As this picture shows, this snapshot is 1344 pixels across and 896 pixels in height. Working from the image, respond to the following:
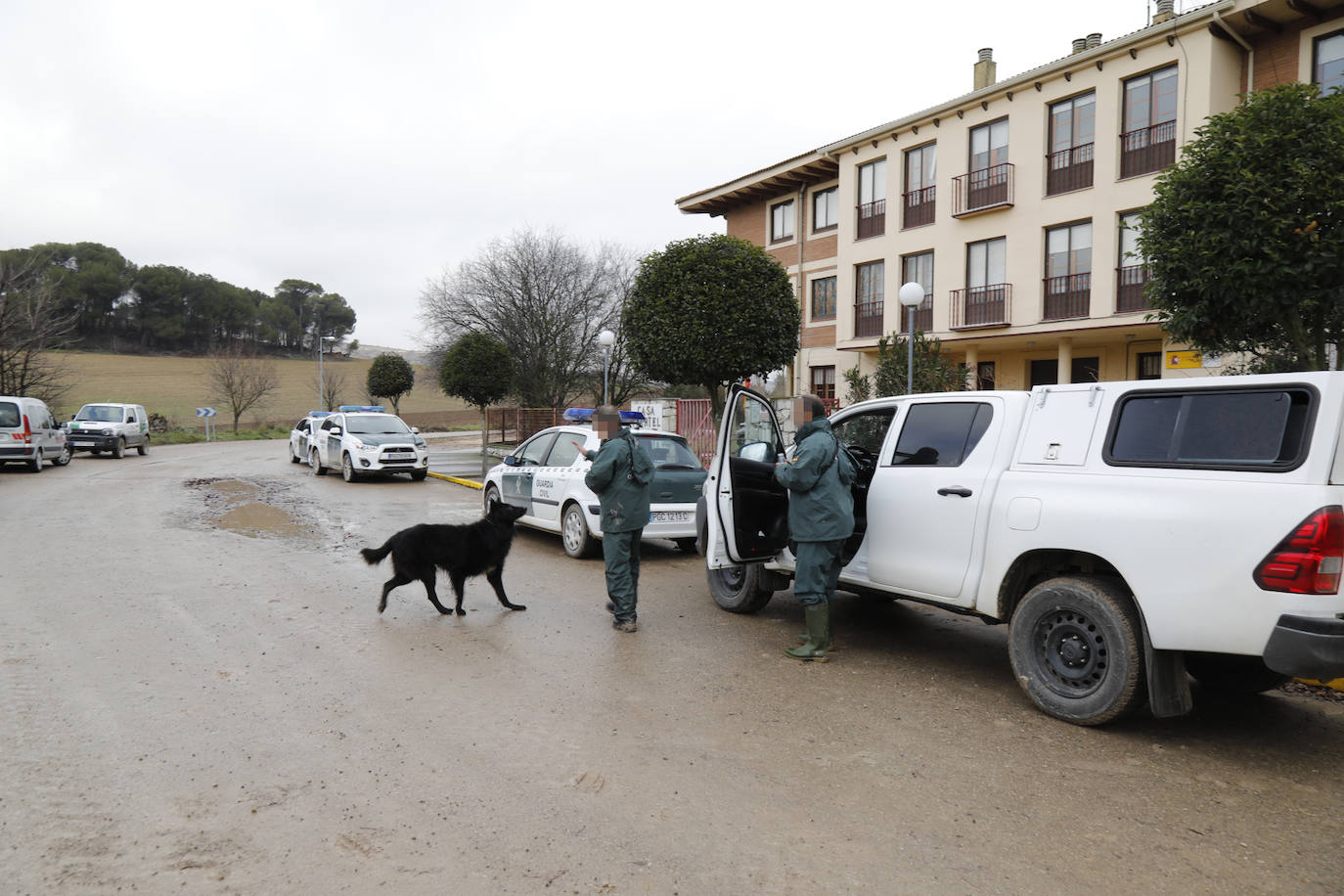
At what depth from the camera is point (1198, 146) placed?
9367mm

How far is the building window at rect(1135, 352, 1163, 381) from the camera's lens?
20.7m

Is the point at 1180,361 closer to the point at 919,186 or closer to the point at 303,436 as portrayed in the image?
the point at 919,186

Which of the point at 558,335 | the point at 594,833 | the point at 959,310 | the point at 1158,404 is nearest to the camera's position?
the point at 594,833

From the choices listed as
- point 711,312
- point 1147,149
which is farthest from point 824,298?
point 711,312

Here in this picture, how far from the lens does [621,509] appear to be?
22.0 ft

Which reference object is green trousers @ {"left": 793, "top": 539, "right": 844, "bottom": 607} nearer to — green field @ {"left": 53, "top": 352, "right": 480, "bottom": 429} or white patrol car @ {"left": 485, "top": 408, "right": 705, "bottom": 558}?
white patrol car @ {"left": 485, "top": 408, "right": 705, "bottom": 558}

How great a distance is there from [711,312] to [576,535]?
7486 mm

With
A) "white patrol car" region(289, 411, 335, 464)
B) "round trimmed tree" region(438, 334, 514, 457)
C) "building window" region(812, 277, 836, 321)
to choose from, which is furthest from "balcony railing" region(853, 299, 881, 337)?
"white patrol car" region(289, 411, 335, 464)

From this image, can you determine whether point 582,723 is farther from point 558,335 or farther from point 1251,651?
point 558,335

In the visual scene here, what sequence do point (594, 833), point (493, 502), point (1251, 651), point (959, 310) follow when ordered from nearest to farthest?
point (594, 833), point (1251, 651), point (493, 502), point (959, 310)

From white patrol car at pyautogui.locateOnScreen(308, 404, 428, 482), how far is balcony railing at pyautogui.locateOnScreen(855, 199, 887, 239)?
14374 millimetres

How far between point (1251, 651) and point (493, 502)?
554 cm

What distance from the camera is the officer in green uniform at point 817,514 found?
19.1 ft

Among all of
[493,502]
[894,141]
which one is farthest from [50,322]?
[493,502]
